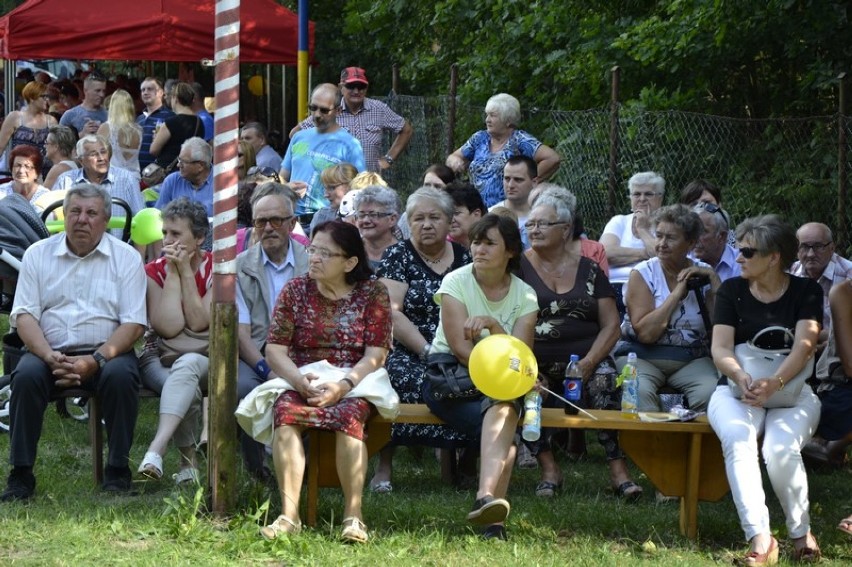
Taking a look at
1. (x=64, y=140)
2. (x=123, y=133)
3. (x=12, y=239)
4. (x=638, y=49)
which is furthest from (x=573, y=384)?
(x=638, y=49)

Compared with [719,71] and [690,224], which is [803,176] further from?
[690,224]

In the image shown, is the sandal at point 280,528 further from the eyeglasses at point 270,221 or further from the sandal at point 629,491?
the eyeglasses at point 270,221

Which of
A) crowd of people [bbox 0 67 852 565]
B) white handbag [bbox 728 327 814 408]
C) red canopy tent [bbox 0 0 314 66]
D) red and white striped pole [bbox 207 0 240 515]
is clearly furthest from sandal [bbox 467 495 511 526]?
red canopy tent [bbox 0 0 314 66]

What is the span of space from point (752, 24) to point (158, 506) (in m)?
7.98

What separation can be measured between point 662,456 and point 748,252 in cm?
103

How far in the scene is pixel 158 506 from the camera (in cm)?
652

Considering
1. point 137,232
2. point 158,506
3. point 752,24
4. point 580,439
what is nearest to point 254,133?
point 137,232

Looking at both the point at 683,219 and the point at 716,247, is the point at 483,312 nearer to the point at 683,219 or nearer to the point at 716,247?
the point at 683,219

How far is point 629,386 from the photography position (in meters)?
6.95

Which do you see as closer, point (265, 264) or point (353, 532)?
point (353, 532)

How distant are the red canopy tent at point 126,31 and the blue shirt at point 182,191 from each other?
17.9 feet

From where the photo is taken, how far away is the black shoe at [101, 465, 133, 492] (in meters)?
6.94

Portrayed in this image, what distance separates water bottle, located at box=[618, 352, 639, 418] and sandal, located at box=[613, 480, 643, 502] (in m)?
0.38

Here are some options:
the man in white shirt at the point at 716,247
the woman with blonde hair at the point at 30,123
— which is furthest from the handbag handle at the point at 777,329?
the woman with blonde hair at the point at 30,123
